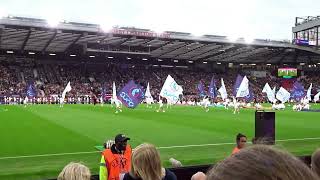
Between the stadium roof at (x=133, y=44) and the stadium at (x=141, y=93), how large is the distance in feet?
0.61

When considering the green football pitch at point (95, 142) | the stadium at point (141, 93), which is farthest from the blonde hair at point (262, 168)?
the green football pitch at point (95, 142)

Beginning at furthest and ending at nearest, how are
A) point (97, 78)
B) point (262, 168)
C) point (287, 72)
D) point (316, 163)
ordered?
point (287, 72)
point (97, 78)
point (316, 163)
point (262, 168)

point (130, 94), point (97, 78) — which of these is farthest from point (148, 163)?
point (97, 78)

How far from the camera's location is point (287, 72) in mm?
96375

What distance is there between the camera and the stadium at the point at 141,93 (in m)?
19.2

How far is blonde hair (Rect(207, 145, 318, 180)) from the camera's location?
142cm

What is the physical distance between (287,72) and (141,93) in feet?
215

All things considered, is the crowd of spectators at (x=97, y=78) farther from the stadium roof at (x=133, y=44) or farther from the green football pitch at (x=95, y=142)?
the green football pitch at (x=95, y=142)

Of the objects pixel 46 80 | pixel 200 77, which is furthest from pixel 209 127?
pixel 200 77

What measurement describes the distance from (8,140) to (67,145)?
3.63m

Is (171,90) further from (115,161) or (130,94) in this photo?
(115,161)

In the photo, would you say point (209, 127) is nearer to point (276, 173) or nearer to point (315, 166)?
point (315, 166)

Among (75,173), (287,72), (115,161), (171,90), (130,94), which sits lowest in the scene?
(115,161)

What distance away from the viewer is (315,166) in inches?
123
